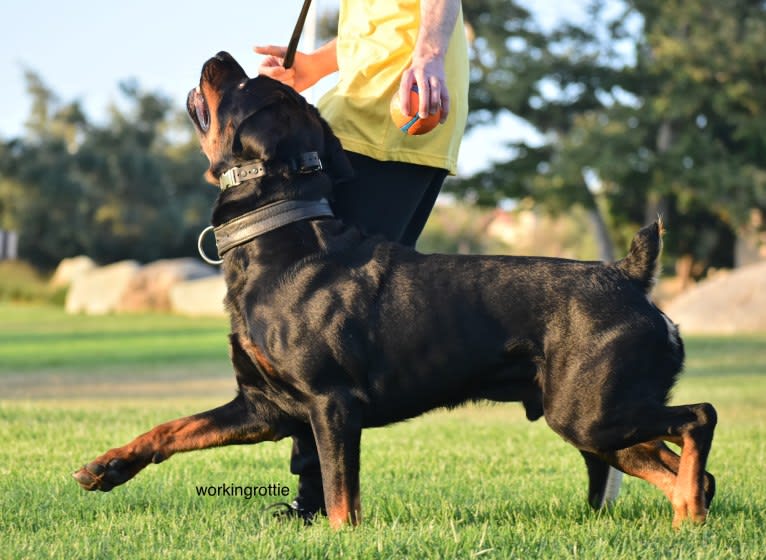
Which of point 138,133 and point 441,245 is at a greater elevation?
point 138,133

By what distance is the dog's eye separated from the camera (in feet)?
14.3

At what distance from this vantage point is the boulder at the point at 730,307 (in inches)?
925

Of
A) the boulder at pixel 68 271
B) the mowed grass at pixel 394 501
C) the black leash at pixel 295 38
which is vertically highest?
the black leash at pixel 295 38

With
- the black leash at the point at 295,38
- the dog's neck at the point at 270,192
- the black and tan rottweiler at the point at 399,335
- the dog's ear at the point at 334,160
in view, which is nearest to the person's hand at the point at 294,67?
the black leash at the point at 295,38

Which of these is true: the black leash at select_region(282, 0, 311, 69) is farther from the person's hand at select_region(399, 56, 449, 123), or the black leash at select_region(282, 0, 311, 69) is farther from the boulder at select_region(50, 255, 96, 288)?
the boulder at select_region(50, 255, 96, 288)

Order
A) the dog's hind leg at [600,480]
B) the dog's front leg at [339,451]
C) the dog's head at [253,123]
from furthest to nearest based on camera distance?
the dog's hind leg at [600,480] → the dog's head at [253,123] → the dog's front leg at [339,451]

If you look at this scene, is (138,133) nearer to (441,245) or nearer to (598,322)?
(441,245)

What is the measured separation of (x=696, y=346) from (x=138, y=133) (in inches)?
1529

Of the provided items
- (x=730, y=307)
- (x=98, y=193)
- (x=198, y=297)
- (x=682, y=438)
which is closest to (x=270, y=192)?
(x=682, y=438)

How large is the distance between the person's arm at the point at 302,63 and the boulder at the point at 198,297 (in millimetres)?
25296

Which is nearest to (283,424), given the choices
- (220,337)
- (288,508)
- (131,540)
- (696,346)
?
(288,508)

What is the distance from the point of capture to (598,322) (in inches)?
154

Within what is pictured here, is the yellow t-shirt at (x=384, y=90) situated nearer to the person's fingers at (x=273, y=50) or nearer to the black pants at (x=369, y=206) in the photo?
the black pants at (x=369, y=206)

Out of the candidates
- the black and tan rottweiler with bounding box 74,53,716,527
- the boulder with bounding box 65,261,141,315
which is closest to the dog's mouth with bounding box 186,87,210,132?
the black and tan rottweiler with bounding box 74,53,716,527
